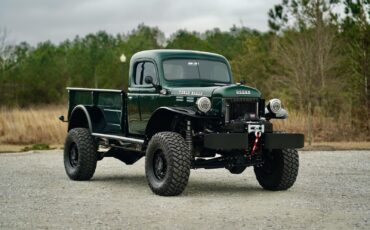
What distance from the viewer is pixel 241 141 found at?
32.4 feet

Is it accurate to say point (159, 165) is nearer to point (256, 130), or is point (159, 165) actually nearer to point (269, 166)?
point (256, 130)

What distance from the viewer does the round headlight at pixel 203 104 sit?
10.0m

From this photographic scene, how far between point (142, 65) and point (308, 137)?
35.0ft

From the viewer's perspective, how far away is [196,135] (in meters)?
10.3

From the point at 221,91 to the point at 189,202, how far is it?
177cm

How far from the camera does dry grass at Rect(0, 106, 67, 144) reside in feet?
76.6

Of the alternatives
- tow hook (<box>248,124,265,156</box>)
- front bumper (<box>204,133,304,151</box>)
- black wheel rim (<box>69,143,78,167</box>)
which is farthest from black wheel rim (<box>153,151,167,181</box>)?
black wheel rim (<box>69,143,78,167</box>)

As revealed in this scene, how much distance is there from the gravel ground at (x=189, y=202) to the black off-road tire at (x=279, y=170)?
0.65ft

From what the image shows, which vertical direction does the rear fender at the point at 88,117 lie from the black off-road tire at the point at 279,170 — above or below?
above

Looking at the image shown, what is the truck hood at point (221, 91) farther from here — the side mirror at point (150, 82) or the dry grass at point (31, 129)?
the dry grass at point (31, 129)

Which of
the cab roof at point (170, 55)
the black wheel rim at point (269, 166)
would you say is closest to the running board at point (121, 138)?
the cab roof at point (170, 55)

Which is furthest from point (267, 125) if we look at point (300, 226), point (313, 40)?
point (313, 40)

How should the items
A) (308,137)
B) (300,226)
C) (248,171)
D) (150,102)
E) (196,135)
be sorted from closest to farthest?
(300,226) → (196,135) → (150,102) → (248,171) → (308,137)

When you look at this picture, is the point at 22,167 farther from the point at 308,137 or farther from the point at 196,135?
the point at 308,137
